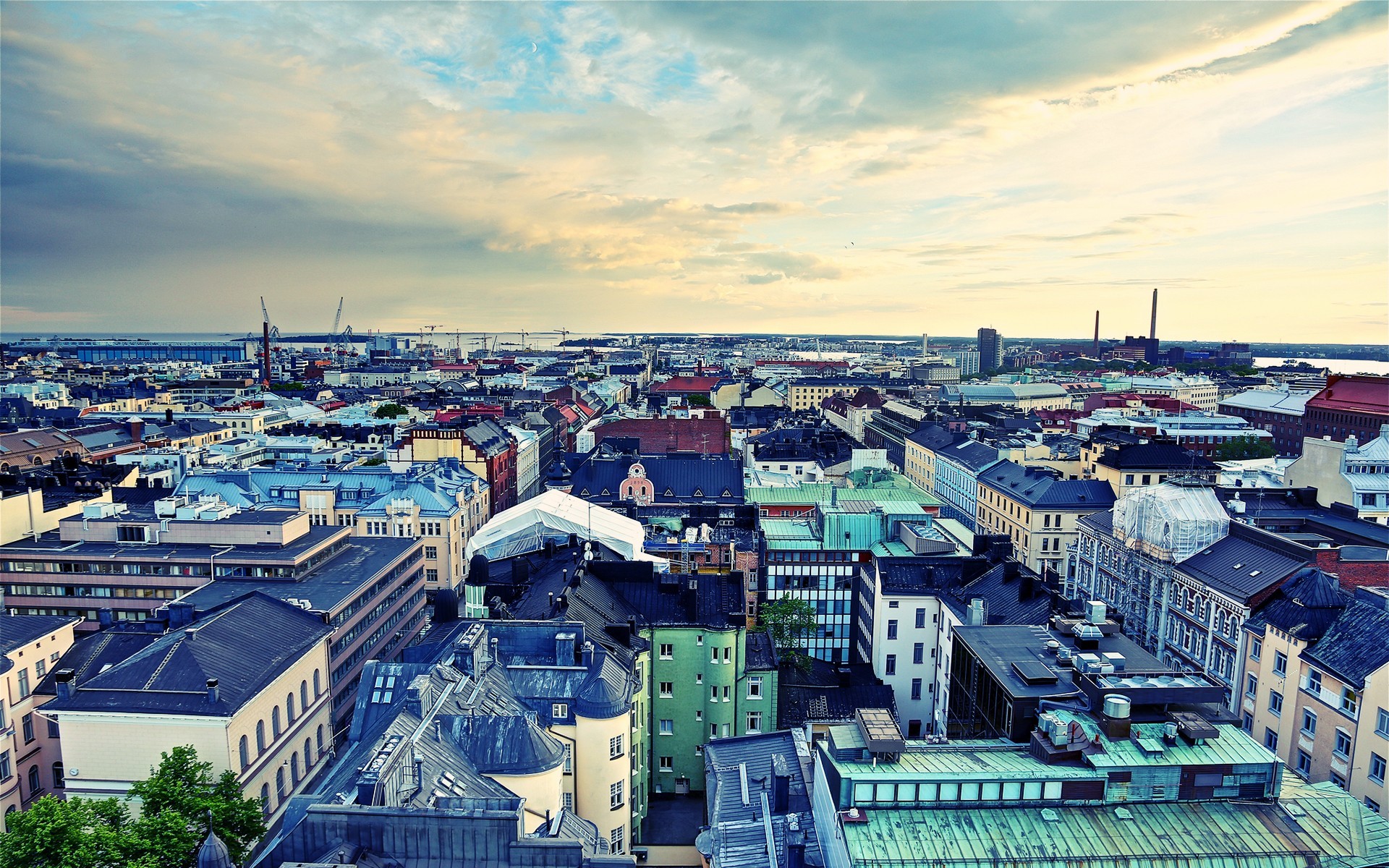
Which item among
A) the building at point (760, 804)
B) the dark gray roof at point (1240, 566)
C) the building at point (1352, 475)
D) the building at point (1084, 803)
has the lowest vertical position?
the building at point (760, 804)

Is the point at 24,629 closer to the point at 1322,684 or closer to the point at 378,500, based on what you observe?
the point at 378,500

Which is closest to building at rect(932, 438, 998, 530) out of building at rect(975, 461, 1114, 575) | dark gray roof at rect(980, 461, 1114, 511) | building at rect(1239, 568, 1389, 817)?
dark gray roof at rect(980, 461, 1114, 511)

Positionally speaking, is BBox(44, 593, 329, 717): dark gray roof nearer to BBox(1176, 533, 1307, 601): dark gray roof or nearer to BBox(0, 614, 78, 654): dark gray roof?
BBox(0, 614, 78, 654): dark gray roof

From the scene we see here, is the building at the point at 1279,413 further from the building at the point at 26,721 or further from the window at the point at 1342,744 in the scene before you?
the building at the point at 26,721

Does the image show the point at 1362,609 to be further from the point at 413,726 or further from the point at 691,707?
the point at 413,726

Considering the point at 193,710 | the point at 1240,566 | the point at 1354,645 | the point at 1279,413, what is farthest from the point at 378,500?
the point at 1279,413

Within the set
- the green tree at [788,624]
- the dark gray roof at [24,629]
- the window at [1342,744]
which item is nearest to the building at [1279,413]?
the window at [1342,744]
